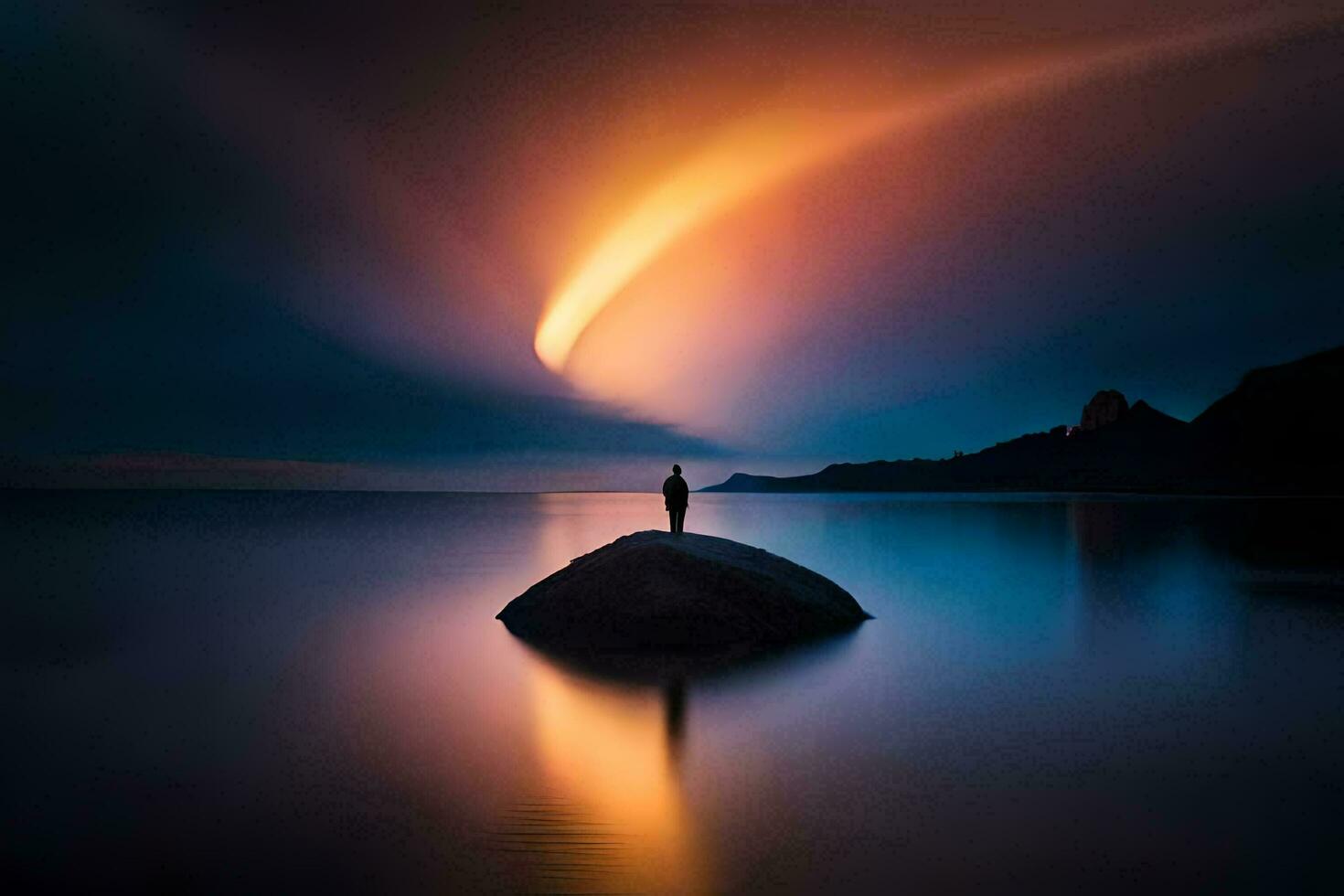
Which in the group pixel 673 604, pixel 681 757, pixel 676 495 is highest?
pixel 676 495

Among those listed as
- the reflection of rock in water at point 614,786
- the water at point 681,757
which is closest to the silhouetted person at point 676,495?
the water at point 681,757

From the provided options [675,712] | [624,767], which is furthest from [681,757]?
[675,712]

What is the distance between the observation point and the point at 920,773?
1155 cm

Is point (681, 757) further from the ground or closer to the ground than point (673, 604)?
closer to the ground

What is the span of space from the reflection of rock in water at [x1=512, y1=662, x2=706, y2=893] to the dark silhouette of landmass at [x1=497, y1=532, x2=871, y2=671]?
2457 millimetres

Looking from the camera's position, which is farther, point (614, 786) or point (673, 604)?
point (673, 604)

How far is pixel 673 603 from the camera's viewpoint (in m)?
19.3

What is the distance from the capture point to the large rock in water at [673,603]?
19.3 meters

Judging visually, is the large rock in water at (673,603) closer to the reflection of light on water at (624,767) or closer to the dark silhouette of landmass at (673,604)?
the dark silhouette of landmass at (673,604)

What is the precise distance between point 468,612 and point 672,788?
65.7 ft

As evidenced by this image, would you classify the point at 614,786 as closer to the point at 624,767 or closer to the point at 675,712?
the point at 624,767

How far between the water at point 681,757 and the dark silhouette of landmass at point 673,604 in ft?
4.05

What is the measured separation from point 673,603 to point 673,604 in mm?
46

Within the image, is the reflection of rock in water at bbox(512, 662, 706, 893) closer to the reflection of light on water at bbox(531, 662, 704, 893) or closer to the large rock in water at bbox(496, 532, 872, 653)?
the reflection of light on water at bbox(531, 662, 704, 893)
